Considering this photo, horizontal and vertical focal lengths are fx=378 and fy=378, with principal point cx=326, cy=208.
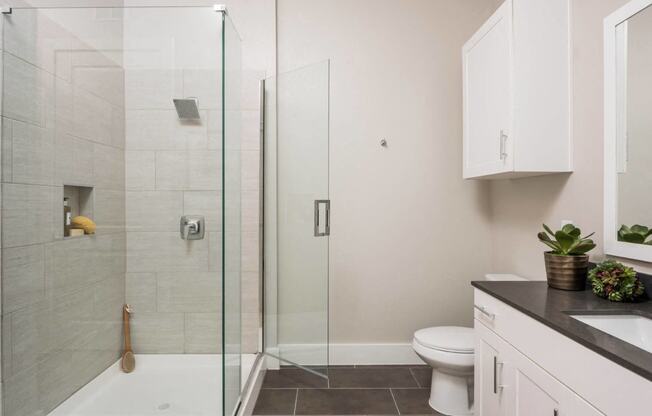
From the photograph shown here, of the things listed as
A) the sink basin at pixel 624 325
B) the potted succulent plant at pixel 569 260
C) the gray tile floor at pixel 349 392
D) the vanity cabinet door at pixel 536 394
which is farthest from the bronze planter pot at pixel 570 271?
the gray tile floor at pixel 349 392

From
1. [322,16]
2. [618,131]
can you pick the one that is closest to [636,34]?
[618,131]

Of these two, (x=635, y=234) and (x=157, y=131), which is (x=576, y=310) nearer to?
(x=635, y=234)

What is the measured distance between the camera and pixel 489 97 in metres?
2.00

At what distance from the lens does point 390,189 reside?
105 inches

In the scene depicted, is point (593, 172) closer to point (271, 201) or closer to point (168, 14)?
point (271, 201)

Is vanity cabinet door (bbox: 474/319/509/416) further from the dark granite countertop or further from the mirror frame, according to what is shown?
the mirror frame

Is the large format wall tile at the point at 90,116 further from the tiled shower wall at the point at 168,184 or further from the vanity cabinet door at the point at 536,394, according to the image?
the vanity cabinet door at the point at 536,394

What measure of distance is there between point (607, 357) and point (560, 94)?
1344mm

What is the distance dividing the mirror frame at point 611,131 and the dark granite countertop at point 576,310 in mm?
232

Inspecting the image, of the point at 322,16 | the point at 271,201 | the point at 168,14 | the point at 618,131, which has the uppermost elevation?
the point at 322,16

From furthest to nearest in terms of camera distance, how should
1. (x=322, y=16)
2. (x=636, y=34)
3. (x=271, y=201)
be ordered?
1. (x=322, y=16)
2. (x=271, y=201)
3. (x=636, y=34)

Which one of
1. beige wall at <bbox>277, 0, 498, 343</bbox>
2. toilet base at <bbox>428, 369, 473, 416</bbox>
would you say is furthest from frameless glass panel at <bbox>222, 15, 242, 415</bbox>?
toilet base at <bbox>428, 369, 473, 416</bbox>

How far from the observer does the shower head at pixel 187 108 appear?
1.70 m

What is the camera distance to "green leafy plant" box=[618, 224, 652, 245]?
1395mm
